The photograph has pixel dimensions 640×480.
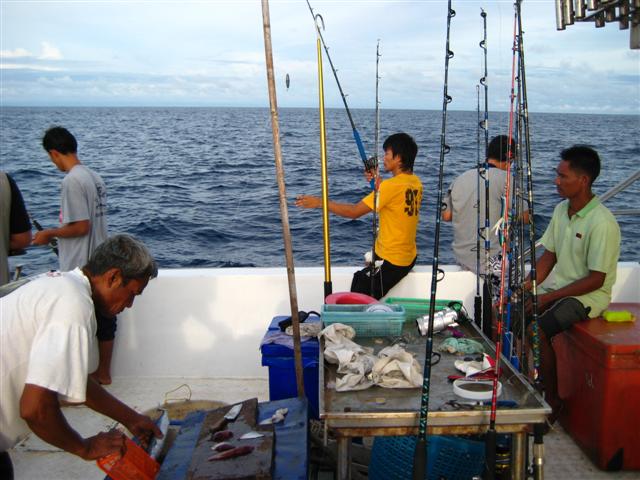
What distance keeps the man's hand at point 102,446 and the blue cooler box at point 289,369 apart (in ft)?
4.11

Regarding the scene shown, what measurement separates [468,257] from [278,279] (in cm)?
141

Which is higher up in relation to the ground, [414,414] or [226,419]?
[414,414]

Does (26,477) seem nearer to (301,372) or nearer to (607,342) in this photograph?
(301,372)

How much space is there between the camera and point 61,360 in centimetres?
201

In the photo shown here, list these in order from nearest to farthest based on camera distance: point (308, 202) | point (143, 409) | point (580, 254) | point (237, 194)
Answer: point (580, 254), point (308, 202), point (143, 409), point (237, 194)

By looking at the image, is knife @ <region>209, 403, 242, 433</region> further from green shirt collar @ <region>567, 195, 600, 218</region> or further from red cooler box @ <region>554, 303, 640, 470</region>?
green shirt collar @ <region>567, 195, 600, 218</region>

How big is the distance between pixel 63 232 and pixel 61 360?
2.50 metres

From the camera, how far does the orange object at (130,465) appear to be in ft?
7.64

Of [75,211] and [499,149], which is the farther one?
[499,149]

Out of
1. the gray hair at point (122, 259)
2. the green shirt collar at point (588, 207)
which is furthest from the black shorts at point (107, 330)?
the green shirt collar at point (588, 207)

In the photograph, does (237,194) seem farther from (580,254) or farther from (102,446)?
(102,446)

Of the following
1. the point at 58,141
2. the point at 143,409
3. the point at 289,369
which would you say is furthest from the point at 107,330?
the point at 289,369

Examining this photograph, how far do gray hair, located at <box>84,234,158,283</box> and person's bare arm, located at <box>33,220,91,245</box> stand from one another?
2209mm

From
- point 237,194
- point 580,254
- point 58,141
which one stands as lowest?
point 237,194
